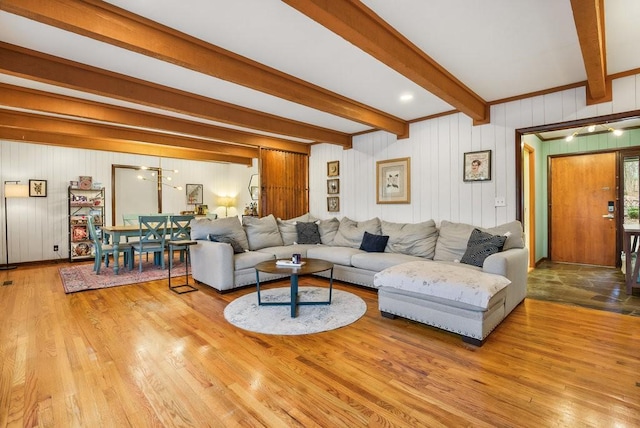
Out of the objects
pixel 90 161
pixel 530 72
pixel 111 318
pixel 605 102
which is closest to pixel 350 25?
pixel 530 72

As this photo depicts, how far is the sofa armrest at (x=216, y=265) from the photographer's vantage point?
3.95 m

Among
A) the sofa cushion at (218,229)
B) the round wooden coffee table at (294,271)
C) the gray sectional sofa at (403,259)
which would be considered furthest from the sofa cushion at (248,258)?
the round wooden coffee table at (294,271)

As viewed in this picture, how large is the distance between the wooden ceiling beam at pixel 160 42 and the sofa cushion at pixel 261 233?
7.34 feet

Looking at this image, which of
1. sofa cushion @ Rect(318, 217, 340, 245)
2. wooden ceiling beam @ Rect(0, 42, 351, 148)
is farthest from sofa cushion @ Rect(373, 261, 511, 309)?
wooden ceiling beam @ Rect(0, 42, 351, 148)

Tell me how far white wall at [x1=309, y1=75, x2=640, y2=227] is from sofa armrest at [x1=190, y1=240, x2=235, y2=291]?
2500 millimetres

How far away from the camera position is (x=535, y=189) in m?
5.44

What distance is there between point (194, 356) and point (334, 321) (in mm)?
1263

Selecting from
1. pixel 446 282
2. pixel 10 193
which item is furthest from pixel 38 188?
pixel 446 282

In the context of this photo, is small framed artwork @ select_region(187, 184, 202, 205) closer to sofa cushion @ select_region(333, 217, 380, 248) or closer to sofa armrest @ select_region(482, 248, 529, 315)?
sofa cushion @ select_region(333, 217, 380, 248)

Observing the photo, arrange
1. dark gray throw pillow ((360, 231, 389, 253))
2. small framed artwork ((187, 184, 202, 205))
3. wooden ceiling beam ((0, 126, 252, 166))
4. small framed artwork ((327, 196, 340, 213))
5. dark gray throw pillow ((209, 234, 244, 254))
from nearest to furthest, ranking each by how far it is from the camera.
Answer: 1. dark gray throw pillow ((209, 234, 244, 254))
2. dark gray throw pillow ((360, 231, 389, 253))
3. wooden ceiling beam ((0, 126, 252, 166))
4. small framed artwork ((327, 196, 340, 213))
5. small framed artwork ((187, 184, 202, 205))

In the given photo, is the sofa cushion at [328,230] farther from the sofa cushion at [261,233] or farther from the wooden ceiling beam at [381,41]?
the wooden ceiling beam at [381,41]

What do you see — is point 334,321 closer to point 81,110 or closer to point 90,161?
point 81,110

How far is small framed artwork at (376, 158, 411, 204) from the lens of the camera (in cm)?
489

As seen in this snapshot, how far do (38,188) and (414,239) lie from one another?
7.20 meters
